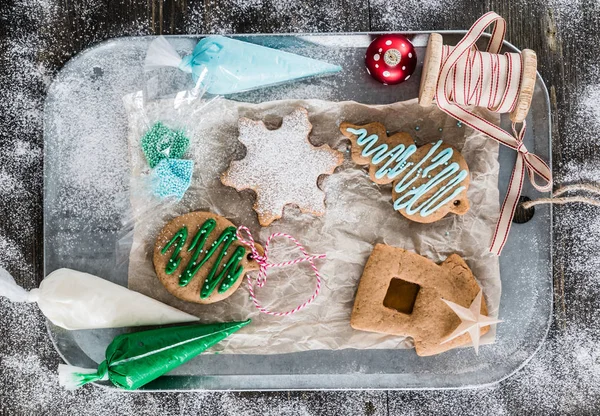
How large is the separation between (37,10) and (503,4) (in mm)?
1667

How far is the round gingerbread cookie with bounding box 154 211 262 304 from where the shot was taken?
69.6 inches

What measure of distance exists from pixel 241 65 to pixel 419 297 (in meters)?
0.98

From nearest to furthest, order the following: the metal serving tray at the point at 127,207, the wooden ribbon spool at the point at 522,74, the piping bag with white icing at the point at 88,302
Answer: the wooden ribbon spool at the point at 522,74 → the piping bag with white icing at the point at 88,302 → the metal serving tray at the point at 127,207

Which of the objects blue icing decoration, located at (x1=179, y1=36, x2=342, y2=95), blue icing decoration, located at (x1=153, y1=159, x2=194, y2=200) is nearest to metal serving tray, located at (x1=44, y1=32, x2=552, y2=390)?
blue icing decoration, located at (x1=179, y1=36, x2=342, y2=95)

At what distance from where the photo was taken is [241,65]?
175 cm

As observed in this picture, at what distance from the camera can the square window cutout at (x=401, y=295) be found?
184 cm

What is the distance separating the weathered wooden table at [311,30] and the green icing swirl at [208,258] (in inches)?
18.0

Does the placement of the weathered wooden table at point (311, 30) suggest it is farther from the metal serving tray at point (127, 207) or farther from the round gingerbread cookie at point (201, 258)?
the round gingerbread cookie at point (201, 258)

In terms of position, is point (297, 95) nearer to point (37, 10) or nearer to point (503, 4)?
point (503, 4)

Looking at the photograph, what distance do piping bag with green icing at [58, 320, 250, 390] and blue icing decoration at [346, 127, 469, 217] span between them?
73 centimetres

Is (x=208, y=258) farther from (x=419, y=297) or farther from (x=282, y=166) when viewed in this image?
(x=419, y=297)

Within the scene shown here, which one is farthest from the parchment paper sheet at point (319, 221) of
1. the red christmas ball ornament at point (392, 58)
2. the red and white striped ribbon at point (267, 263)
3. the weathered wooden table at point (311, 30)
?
the weathered wooden table at point (311, 30)

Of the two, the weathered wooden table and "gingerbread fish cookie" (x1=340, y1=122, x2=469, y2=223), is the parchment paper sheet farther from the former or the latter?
the weathered wooden table

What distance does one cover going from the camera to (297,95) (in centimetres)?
181
